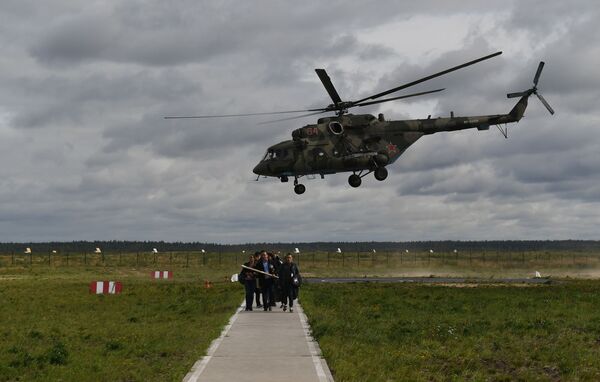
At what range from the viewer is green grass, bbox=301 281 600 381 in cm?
1523

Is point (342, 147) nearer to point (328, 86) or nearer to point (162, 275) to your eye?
point (328, 86)

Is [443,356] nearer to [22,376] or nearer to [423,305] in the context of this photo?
[22,376]

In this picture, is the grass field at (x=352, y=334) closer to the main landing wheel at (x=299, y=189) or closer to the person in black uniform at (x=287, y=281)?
the person in black uniform at (x=287, y=281)

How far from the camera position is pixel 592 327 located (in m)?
22.7

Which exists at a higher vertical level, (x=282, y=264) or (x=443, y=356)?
(x=282, y=264)

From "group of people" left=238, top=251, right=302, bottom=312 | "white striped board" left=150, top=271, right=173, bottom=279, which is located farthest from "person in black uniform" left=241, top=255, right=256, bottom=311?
"white striped board" left=150, top=271, right=173, bottom=279

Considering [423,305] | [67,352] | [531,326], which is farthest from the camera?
[423,305]

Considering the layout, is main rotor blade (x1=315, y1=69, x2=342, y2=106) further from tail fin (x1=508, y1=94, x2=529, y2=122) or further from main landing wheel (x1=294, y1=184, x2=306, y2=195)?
tail fin (x1=508, y1=94, x2=529, y2=122)

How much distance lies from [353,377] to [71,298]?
23.4 meters

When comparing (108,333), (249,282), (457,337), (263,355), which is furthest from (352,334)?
(249,282)

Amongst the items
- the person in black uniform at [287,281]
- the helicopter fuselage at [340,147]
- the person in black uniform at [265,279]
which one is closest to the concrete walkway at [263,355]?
the person in black uniform at [287,281]

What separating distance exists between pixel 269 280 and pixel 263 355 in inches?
441

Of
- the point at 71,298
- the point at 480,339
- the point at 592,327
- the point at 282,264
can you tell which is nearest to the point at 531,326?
the point at 592,327

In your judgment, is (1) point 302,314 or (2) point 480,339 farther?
(1) point 302,314
